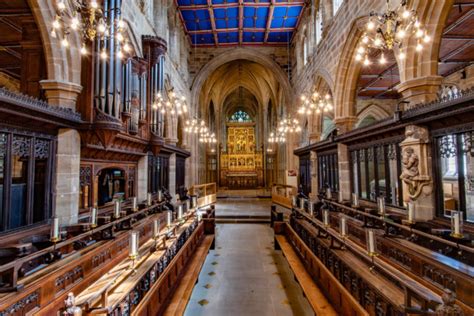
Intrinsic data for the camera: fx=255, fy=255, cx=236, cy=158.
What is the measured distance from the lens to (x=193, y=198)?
10.2m

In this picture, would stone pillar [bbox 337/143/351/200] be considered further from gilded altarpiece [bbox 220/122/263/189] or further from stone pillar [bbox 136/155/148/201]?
gilded altarpiece [bbox 220/122/263/189]

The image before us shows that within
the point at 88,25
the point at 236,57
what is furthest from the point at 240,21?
the point at 88,25

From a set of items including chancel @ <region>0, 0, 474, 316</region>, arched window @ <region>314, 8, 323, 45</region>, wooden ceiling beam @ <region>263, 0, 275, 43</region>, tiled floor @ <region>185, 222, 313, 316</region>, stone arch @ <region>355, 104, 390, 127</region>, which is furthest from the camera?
stone arch @ <region>355, 104, 390, 127</region>

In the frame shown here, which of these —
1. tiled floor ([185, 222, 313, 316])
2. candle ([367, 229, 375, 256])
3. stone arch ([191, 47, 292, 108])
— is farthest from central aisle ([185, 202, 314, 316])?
stone arch ([191, 47, 292, 108])

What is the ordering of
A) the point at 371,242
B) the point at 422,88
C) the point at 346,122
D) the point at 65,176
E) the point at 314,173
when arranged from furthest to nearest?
the point at 314,173, the point at 346,122, the point at 65,176, the point at 422,88, the point at 371,242

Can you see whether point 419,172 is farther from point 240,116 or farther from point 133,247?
point 240,116

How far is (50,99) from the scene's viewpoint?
529 cm

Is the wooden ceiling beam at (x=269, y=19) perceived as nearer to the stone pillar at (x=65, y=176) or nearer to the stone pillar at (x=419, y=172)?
the stone pillar at (x=419, y=172)

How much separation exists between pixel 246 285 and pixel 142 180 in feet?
18.4

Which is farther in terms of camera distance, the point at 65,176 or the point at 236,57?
the point at 236,57

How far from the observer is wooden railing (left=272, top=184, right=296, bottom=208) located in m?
13.3

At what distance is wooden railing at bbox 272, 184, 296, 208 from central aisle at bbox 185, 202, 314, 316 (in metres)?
4.99

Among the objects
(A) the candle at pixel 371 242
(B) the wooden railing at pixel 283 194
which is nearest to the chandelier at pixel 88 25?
(A) the candle at pixel 371 242

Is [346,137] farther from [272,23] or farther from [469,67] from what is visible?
[272,23]
